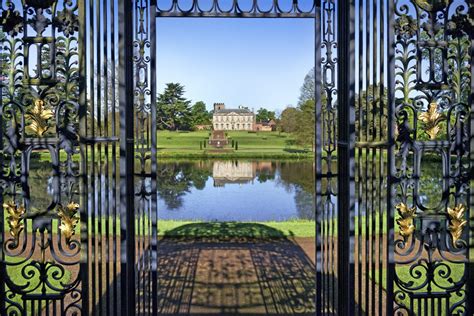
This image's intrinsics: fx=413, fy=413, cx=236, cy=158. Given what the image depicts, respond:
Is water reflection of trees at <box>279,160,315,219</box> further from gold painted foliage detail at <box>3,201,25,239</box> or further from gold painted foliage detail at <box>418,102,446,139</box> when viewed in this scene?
gold painted foliage detail at <box>3,201,25,239</box>

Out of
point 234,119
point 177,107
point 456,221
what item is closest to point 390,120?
point 456,221

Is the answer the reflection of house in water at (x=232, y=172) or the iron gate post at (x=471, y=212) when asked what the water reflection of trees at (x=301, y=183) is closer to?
the reflection of house in water at (x=232, y=172)

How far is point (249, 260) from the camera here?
302 inches

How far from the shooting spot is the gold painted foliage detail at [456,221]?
3.22 m

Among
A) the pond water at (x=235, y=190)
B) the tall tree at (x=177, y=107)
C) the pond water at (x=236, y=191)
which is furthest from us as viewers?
the tall tree at (x=177, y=107)

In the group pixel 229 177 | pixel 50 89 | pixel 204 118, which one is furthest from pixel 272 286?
pixel 204 118

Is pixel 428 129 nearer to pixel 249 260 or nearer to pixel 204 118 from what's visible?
pixel 249 260

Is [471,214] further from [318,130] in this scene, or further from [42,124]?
[42,124]

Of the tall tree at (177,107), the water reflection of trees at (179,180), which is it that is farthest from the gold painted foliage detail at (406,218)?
the tall tree at (177,107)

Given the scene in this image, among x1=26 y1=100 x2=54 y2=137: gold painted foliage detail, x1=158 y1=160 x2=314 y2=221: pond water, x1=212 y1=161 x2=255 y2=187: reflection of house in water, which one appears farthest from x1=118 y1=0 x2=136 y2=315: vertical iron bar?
x1=212 y1=161 x2=255 y2=187: reflection of house in water

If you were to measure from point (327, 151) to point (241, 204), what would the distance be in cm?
1466

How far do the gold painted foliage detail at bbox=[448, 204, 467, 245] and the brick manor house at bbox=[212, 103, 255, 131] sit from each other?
76392 millimetres

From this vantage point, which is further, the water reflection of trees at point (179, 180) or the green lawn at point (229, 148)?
the green lawn at point (229, 148)

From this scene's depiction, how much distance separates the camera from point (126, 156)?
341 cm
